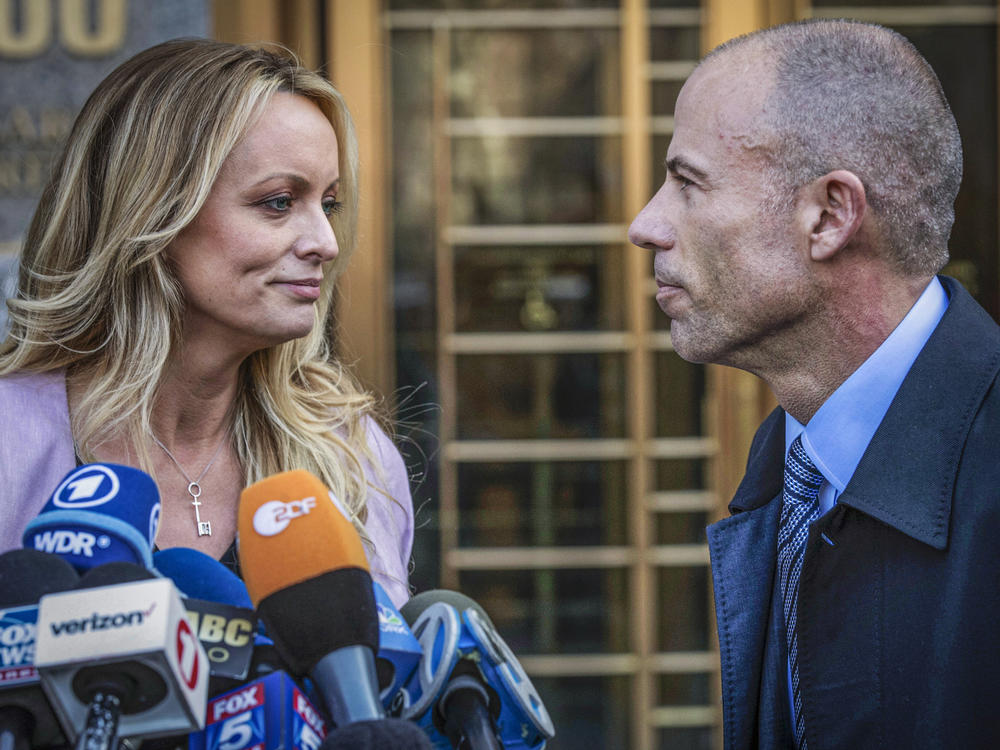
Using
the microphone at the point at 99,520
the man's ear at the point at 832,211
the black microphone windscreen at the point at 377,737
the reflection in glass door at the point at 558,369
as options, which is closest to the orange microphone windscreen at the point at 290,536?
the microphone at the point at 99,520

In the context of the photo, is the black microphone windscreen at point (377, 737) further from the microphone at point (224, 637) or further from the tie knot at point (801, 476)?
the tie knot at point (801, 476)

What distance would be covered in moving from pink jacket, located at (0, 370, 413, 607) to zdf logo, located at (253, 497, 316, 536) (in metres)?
0.60

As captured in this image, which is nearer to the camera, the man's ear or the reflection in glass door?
the man's ear

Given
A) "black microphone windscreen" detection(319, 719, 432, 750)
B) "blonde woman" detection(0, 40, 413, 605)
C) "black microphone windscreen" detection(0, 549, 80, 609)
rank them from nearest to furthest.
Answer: "black microphone windscreen" detection(319, 719, 432, 750) < "black microphone windscreen" detection(0, 549, 80, 609) < "blonde woman" detection(0, 40, 413, 605)

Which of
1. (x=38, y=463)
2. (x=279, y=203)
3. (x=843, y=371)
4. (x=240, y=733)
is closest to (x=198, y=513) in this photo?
(x=38, y=463)

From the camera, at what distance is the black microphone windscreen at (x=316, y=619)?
1.17 metres

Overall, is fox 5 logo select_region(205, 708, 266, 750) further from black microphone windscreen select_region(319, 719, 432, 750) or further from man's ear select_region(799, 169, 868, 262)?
man's ear select_region(799, 169, 868, 262)

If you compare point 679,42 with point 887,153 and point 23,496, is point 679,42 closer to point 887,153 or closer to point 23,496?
point 887,153

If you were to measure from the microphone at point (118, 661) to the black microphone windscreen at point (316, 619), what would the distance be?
12 cm

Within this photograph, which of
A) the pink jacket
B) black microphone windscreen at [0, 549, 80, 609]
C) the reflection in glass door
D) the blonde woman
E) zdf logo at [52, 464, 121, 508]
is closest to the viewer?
black microphone windscreen at [0, 549, 80, 609]

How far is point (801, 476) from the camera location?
67.7 inches

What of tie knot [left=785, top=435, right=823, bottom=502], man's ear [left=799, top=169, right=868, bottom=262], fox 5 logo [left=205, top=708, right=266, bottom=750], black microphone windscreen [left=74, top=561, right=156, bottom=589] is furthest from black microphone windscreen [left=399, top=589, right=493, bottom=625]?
man's ear [left=799, top=169, right=868, bottom=262]

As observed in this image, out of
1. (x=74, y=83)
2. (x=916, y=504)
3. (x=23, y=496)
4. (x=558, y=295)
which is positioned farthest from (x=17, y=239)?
(x=916, y=504)

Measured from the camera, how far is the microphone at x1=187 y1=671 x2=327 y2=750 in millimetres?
1141
